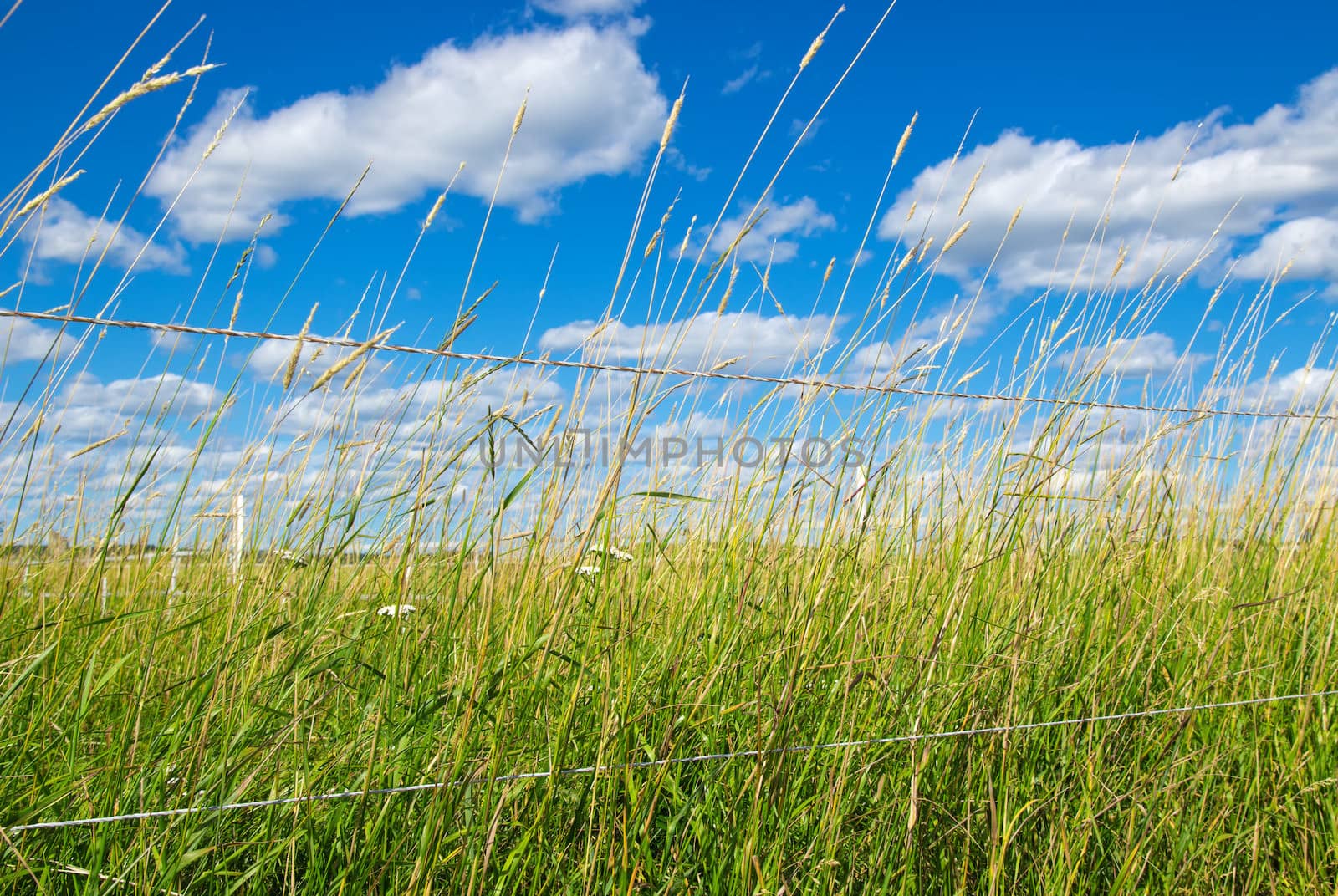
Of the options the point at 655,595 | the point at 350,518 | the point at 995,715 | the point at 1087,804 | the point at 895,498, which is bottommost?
the point at 1087,804

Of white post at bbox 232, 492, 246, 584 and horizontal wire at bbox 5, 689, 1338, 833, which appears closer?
horizontal wire at bbox 5, 689, 1338, 833

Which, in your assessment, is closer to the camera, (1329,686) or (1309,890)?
(1309,890)

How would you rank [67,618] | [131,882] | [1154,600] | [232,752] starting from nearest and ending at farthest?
[131,882], [232,752], [67,618], [1154,600]

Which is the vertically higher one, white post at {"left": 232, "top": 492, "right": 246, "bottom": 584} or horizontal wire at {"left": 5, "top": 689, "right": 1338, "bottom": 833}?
white post at {"left": 232, "top": 492, "right": 246, "bottom": 584}

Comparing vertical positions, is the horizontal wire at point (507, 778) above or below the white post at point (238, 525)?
below

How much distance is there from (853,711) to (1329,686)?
1382 mm

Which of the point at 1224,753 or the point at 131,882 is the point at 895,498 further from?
the point at 131,882

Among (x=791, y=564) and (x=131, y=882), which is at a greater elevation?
(x=791, y=564)

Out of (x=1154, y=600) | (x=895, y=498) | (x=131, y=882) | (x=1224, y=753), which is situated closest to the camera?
(x=131, y=882)

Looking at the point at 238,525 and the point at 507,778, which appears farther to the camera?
the point at 238,525

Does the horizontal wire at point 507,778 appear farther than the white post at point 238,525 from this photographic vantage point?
No

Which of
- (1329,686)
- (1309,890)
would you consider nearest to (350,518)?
(1309,890)

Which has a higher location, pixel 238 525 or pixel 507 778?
pixel 238 525

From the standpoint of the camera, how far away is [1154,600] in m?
2.09
